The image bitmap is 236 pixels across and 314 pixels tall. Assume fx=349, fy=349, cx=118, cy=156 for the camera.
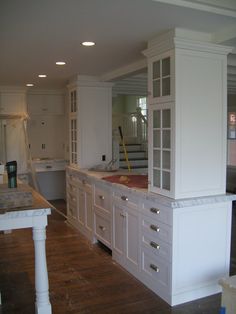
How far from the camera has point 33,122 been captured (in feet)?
24.1

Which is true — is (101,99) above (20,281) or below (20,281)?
above

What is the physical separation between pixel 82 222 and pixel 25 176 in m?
2.06

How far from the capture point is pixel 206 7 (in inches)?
95.7

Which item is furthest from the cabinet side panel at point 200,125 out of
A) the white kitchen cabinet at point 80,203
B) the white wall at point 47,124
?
the white wall at point 47,124

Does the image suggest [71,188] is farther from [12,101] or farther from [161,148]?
[161,148]

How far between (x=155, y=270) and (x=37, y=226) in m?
1.21

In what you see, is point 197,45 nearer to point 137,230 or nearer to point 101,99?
point 137,230

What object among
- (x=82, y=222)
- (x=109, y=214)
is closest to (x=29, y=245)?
(x=82, y=222)

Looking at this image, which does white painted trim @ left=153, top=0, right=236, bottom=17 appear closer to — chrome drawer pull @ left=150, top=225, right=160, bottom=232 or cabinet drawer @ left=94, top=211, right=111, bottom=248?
chrome drawer pull @ left=150, top=225, right=160, bottom=232

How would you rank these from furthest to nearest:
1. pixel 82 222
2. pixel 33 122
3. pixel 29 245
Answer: pixel 33 122
pixel 82 222
pixel 29 245

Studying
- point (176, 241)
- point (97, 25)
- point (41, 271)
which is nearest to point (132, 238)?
point (176, 241)

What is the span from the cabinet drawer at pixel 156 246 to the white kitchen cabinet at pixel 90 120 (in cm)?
222

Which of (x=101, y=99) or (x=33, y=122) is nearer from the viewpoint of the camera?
(x=101, y=99)

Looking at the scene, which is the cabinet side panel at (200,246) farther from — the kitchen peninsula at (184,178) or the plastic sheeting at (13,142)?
the plastic sheeting at (13,142)
